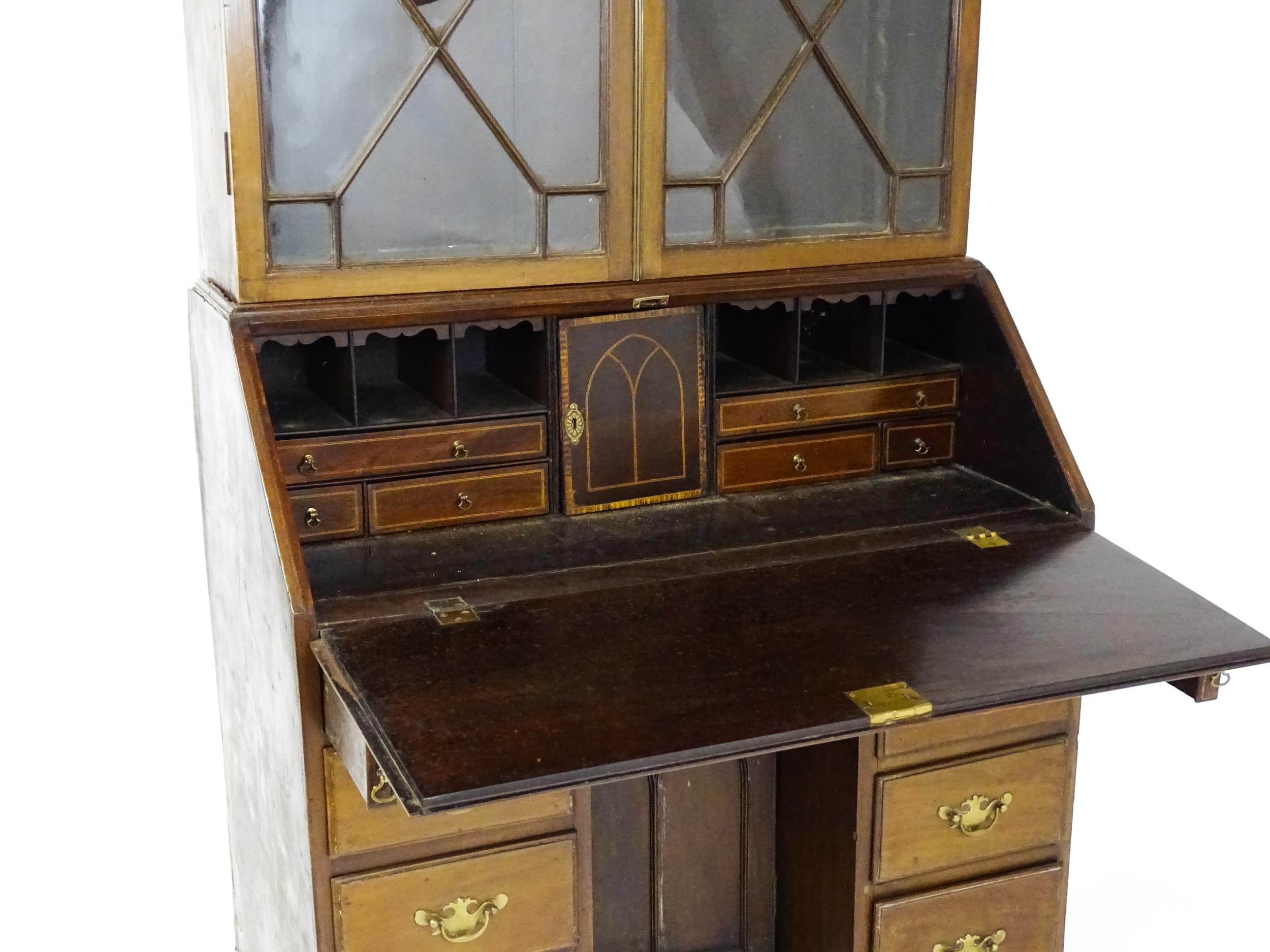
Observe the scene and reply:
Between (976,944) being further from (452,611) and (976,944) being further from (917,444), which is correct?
(452,611)

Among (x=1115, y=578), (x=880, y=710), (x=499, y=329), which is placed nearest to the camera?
(x=880, y=710)

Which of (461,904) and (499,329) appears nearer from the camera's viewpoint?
(461,904)

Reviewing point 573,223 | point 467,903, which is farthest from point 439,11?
point 467,903

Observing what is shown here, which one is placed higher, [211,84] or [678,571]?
[211,84]

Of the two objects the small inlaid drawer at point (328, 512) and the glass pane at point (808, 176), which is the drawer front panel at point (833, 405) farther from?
the small inlaid drawer at point (328, 512)

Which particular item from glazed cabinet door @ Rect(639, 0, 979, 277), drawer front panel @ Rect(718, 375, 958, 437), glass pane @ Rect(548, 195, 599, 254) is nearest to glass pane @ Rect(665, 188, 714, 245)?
glazed cabinet door @ Rect(639, 0, 979, 277)

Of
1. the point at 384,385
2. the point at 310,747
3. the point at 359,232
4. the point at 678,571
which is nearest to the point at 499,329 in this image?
the point at 384,385

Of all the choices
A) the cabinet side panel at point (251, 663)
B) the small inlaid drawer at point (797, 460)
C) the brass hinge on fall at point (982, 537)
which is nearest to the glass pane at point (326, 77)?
the cabinet side panel at point (251, 663)

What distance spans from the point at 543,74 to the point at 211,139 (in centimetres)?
50

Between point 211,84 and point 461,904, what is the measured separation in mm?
1219

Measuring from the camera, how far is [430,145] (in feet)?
7.64

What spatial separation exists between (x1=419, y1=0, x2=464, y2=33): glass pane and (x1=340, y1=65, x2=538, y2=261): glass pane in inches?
2.5

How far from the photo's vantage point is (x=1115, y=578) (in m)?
2.38

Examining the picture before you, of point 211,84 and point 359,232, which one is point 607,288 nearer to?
point 359,232
